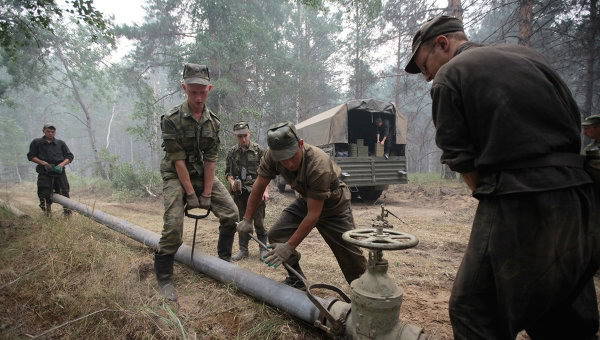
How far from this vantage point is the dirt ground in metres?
3.08

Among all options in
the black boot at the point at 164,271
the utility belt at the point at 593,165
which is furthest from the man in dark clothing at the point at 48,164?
the utility belt at the point at 593,165

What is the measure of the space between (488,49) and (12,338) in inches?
116

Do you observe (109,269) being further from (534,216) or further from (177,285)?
(534,216)

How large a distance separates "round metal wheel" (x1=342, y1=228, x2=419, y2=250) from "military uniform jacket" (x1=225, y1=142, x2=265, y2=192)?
328 centimetres

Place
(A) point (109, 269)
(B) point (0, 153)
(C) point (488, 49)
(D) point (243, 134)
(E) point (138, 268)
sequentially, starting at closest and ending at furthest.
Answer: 1. (C) point (488, 49)
2. (A) point (109, 269)
3. (E) point (138, 268)
4. (D) point (243, 134)
5. (B) point (0, 153)

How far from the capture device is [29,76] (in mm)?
17922

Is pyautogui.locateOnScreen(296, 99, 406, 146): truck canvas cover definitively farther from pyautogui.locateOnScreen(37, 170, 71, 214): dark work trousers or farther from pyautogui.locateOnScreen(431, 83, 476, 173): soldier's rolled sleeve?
pyautogui.locateOnScreen(431, 83, 476, 173): soldier's rolled sleeve

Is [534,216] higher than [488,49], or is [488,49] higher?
[488,49]

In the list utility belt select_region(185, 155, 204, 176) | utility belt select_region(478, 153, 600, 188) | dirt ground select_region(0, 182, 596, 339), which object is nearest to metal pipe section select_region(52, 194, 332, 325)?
dirt ground select_region(0, 182, 596, 339)

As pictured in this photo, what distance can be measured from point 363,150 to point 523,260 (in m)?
8.65

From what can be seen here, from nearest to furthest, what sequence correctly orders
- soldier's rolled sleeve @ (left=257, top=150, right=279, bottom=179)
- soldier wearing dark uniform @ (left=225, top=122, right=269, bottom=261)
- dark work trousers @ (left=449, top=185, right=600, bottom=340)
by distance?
dark work trousers @ (left=449, top=185, right=600, bottom=340) → soldier's rolled sleeve @ (left=257, top=150, right=279, bottom=179) → soldier wearing dark uniform @ (left=225, top=122, right=269, bottom=261)

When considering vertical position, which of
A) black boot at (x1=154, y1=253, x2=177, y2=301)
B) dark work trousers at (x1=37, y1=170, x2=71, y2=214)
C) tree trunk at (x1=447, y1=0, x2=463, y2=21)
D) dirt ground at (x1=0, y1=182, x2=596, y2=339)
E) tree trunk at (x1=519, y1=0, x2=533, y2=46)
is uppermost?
tree trunk at (x1=447, y1=0, x2=463, y2=21)

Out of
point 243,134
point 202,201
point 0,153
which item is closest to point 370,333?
point 202,201

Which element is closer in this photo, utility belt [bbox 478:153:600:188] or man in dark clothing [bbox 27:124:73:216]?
utility belt [bbox 478:153:600:188]
